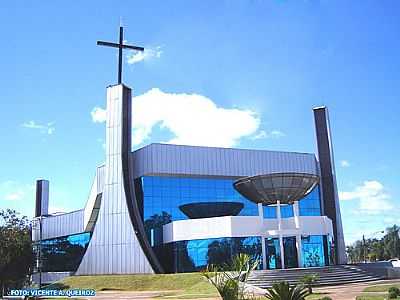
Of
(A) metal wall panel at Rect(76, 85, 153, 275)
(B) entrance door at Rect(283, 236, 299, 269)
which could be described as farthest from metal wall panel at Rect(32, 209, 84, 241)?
(B) entrance door at Rect(283, 236, 299, 269)

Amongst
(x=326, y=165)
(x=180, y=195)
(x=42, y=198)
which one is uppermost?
(x=326, y=165)

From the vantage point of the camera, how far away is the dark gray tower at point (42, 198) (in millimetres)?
83431

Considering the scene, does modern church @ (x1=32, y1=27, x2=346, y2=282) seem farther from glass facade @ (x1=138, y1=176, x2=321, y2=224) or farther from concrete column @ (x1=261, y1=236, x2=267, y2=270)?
concrete column @ (x1=261, y1=236, x2=267, y2=270)

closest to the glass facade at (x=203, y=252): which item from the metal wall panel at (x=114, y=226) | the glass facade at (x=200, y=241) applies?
the glass facade at (x=200, y=241)

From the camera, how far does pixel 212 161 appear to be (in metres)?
62.1

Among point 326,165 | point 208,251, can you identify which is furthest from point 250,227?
point 326,165

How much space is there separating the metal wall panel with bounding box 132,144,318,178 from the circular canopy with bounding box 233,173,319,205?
11.9m

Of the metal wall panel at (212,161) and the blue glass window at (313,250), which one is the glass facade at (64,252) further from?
the blue glass window at (313,250)

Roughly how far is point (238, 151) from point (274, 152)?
5.43 metres

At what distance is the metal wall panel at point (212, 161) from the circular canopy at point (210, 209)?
12.5ft

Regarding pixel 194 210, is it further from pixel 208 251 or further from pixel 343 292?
pixel 343 292

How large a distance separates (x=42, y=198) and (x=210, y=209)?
35988 mm

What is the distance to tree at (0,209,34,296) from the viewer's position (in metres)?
50.2

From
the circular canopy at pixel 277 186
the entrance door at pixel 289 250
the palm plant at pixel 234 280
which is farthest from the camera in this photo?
the entrance door at pixel 289 250
